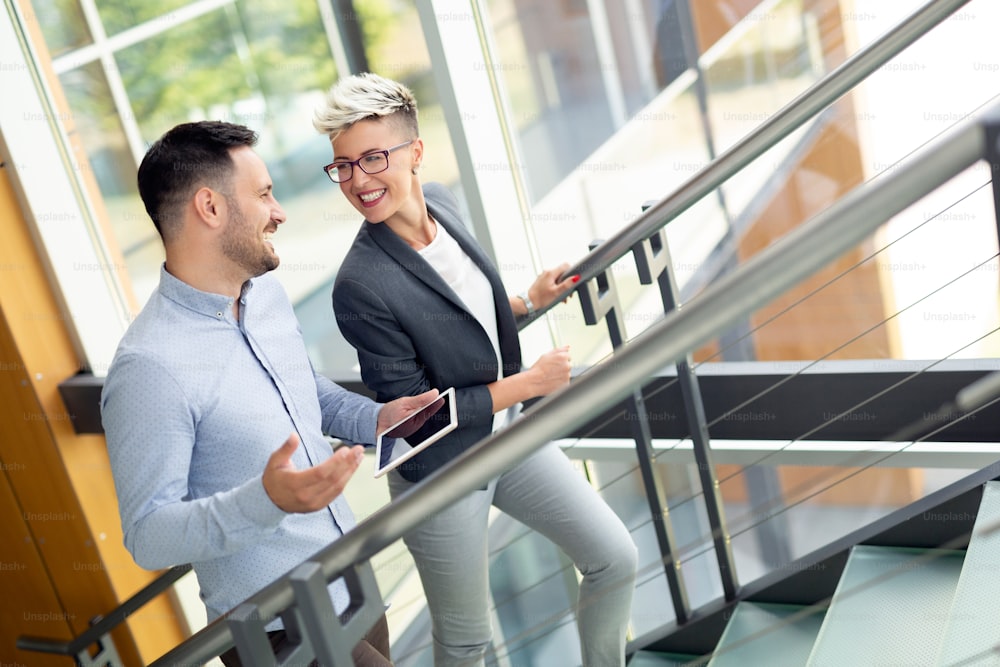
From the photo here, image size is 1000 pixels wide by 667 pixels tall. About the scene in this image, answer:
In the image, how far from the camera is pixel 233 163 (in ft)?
5.89

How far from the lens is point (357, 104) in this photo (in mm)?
1919

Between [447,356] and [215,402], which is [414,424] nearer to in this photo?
[447,356]

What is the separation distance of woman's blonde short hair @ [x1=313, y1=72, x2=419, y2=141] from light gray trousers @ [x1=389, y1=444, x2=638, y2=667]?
0.74m

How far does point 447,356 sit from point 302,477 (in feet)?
1.79

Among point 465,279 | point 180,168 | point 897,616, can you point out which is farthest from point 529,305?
point 897,616

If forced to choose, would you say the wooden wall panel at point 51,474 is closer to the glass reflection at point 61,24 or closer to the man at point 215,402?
the glass reflection at point 61,24

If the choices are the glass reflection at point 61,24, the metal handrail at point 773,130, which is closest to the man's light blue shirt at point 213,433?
the metal handrail at point 773,130

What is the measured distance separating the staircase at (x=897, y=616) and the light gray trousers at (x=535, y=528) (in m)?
0.27

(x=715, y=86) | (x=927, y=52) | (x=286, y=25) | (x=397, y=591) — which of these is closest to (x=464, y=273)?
(x=715, y=86)

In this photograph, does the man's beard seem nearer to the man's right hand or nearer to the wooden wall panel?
the man's right hand

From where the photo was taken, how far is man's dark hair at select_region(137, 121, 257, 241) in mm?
1752

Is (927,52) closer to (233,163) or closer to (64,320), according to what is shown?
(233,163)

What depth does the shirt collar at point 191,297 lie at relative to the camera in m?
1.77

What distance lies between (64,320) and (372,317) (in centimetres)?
164
